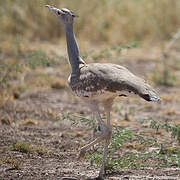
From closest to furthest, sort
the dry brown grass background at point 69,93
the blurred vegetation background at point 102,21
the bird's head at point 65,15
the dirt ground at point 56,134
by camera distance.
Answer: the dirt ground at point 56,134 < the bird's head at point 65,15 < the dry brown grass background at point 69,93 < the blurred vegetation background at point 102,21

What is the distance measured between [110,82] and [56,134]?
7.12 ft

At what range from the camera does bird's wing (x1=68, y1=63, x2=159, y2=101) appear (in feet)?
12.6

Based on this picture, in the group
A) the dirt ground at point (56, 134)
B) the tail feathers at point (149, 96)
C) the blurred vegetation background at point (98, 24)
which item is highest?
the blurred vegetation background at point (98, 24)

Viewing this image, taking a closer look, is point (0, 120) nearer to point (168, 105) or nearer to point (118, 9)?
point (168, 105)

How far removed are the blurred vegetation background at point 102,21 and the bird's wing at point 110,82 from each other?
24.3ft

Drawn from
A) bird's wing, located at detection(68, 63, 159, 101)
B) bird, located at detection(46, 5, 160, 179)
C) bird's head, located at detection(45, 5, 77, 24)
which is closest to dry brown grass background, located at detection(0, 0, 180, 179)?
bird, located at detection(46, 5, 160, 179)

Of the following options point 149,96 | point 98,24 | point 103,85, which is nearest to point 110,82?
point 103,85

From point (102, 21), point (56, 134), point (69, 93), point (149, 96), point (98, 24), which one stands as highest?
point (102, 21)

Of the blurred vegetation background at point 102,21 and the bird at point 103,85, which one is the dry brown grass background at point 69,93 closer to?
the blurred vegetation background at point 102,21

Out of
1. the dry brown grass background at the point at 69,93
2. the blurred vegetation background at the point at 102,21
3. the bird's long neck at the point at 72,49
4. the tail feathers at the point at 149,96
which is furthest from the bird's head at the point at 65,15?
the blurred vegetation background at the point at 102,21

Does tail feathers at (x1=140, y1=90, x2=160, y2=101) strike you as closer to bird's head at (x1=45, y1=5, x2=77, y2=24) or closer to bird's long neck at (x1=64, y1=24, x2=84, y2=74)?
bird's long neck at (x1=64, y1=24, x2=84, y2=74)

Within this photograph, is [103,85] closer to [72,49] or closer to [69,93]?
[72,49]

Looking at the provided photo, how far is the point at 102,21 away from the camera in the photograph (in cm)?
1276

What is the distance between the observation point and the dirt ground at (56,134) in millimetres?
4449
